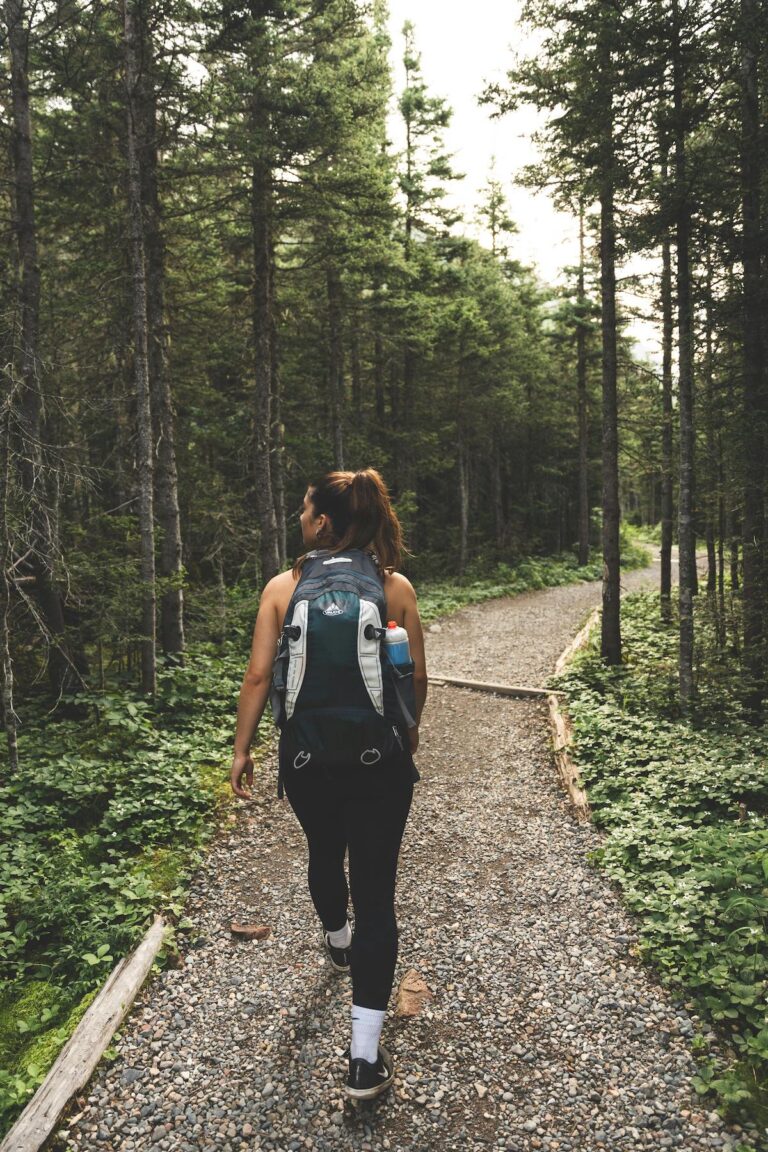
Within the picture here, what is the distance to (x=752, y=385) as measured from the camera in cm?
783

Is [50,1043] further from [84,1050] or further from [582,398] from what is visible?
[582,398]

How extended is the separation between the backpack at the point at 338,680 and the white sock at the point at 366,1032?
1.24 meters

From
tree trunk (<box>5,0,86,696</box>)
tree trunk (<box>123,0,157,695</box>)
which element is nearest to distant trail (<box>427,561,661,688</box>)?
tree trunk (<box>123,0,157,695</box>)

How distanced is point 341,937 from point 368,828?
1.40 m

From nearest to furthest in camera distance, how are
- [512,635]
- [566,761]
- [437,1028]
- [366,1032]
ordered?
[366,1032] → [437,1028] → [566,761] → [512,635]

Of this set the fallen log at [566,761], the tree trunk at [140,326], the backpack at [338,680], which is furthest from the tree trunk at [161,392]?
the backpack at [338,680]

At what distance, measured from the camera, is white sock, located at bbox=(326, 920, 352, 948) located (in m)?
3.74

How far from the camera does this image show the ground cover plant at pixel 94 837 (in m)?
3.76

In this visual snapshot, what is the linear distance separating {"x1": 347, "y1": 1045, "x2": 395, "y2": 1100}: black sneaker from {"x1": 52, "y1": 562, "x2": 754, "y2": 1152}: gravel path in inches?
4.3

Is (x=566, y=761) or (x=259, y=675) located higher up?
(x=259, y=675)

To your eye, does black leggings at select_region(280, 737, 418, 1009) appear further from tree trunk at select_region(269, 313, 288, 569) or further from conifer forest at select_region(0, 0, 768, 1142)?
tree trunk at select_region(269, 313, 288, 569)

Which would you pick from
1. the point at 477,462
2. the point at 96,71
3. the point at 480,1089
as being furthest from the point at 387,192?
the point at 477,462

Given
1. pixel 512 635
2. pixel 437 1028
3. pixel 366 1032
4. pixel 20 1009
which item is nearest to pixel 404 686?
pixel 366 1032

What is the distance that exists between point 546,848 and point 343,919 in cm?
262
